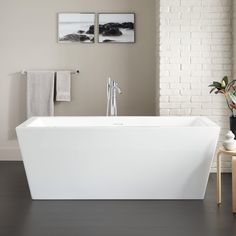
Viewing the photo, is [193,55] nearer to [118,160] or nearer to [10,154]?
[118,160]

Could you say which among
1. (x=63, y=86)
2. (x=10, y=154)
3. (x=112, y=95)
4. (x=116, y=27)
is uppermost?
(x=116, y=27)

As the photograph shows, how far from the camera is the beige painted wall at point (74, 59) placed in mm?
4909

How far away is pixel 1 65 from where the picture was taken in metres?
4.98

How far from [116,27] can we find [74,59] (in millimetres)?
715

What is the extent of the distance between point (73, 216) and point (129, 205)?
1.76 ft

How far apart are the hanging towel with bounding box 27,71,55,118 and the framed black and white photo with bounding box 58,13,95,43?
57cm

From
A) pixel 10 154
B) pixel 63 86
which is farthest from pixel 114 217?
pixel 10 154

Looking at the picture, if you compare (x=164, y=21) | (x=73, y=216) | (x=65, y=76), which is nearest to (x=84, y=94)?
(x=65, y=76)

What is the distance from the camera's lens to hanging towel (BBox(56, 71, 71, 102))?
16.0ft

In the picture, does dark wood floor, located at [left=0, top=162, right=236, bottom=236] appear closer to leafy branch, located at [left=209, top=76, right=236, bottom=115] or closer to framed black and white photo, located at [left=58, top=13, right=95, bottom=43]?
leafy branch, located at [left=209, top=76, right=236, bottom=115]

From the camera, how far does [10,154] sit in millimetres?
4977

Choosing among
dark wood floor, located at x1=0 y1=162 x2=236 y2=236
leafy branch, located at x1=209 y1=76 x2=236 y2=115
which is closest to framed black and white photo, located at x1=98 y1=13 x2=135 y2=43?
leafy branch, located at x1=209 y1=76 x2=236 y2=115

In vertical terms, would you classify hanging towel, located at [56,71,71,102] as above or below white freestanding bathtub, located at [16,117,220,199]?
above

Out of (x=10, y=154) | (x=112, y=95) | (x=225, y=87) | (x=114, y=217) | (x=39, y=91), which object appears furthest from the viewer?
(x=10, y=154)
